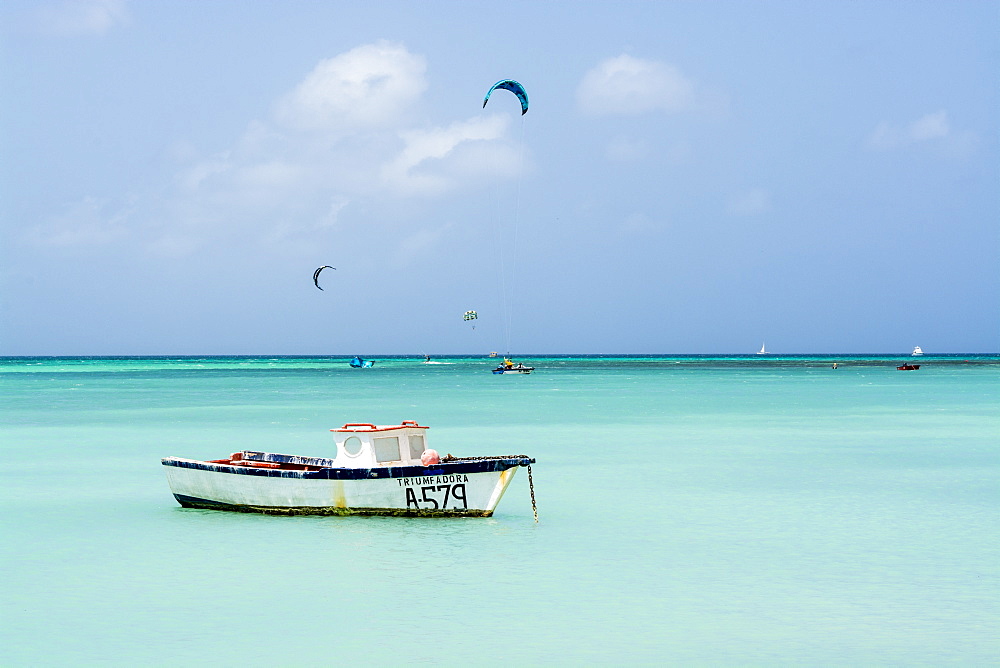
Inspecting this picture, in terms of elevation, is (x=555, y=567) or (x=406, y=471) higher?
(x=406, y=471)

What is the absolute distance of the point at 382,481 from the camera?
63.4 feet

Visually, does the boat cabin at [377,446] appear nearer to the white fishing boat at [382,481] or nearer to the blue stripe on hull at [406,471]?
the white fishing boat at [382,481]

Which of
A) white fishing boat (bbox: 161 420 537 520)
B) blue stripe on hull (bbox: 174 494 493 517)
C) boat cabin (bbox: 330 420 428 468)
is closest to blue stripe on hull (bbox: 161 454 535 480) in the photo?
white fishing boat (bbox: 161 420 537 520)

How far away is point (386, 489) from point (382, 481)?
17 centimetres

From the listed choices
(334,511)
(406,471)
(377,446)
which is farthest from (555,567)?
(334,511)

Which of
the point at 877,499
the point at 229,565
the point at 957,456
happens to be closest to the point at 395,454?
the point at 229,565

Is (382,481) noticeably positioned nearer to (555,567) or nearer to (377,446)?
(377,446)

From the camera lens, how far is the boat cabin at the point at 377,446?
64.0ft

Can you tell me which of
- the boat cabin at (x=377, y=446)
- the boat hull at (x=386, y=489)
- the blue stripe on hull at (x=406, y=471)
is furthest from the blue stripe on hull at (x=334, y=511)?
the boat cabin at (x=377, y=446)

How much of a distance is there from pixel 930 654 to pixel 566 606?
13.9 ft

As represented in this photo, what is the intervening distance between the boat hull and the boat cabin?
12.7 inches

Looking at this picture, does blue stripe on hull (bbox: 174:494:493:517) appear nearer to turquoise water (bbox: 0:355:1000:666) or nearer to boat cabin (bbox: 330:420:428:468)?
turquoise water (bbox: 0:355:1000:666)

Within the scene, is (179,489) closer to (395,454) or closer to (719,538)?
(395,454)

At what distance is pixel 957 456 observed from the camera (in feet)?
104
